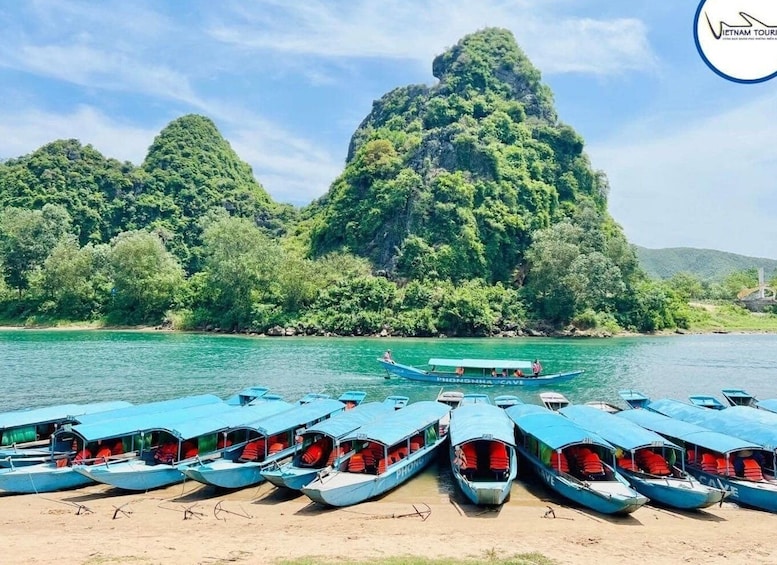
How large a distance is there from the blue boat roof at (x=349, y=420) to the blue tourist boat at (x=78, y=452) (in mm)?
6059

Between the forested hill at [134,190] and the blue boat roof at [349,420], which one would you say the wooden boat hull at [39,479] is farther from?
the forested hill at [134,190]

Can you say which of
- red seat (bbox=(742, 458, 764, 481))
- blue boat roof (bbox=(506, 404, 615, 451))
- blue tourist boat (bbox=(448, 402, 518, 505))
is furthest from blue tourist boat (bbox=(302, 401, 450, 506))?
red seat (bbox=(742, 458, 764, 481))

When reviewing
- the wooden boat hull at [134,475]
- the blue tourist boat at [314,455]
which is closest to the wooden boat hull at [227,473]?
the blue tourist boat at [314,455]

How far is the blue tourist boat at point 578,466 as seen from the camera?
1571 centimetres

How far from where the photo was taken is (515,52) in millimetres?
129875

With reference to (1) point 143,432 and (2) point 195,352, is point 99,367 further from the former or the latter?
(1) point 143,432

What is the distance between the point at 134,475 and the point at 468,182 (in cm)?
8724

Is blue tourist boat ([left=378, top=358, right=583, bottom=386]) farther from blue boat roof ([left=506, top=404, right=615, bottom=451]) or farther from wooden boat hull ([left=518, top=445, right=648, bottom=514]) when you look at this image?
wooden boat hull ([left=518, top=445, right=648, bottom=514])

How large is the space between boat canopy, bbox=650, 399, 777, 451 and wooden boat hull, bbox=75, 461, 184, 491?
19.1 metres

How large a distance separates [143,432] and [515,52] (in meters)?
131

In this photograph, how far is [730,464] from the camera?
17.8 meters

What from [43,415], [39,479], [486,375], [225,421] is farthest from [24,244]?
[225,421]

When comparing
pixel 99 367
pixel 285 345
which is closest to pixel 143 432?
pixel 99 367

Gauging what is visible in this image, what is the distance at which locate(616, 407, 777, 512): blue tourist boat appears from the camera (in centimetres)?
1670
